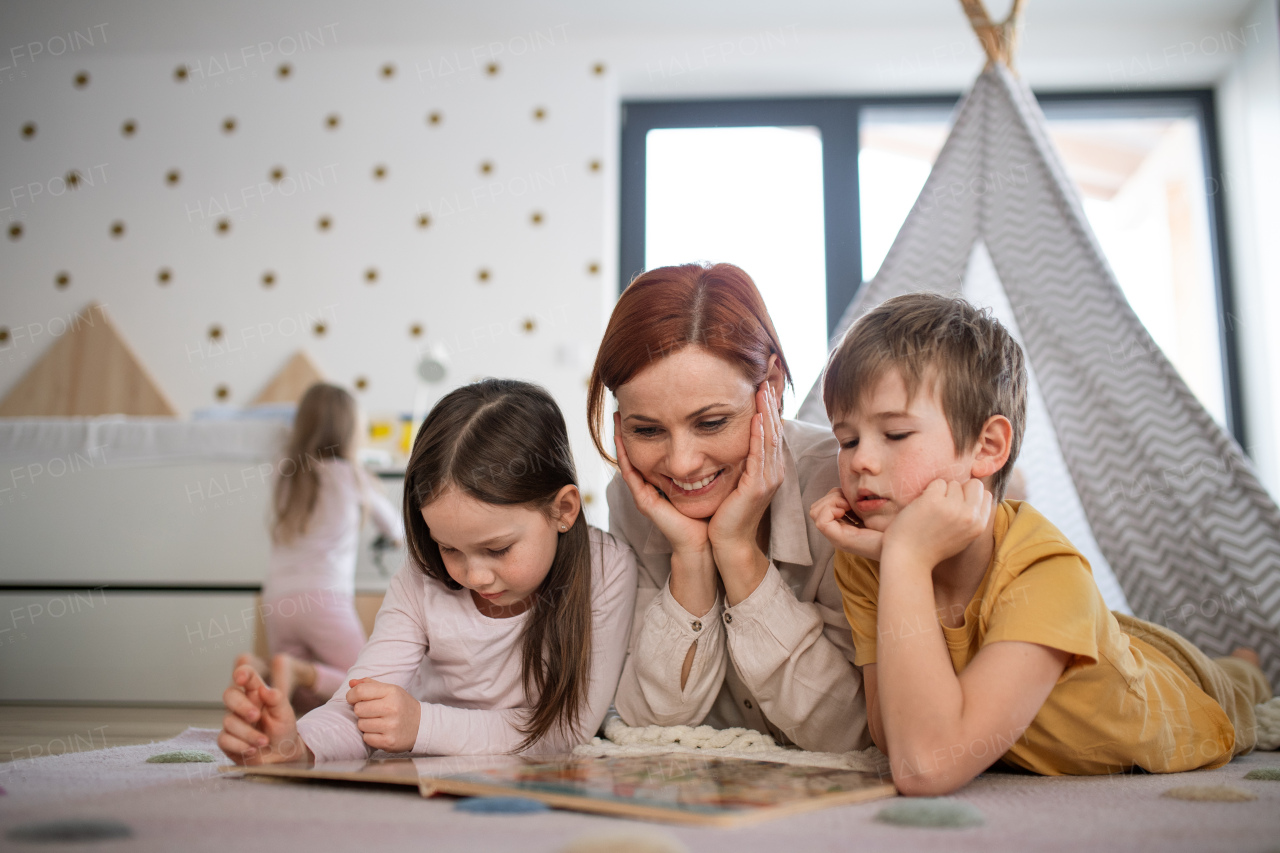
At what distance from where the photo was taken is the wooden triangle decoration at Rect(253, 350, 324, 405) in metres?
3.55

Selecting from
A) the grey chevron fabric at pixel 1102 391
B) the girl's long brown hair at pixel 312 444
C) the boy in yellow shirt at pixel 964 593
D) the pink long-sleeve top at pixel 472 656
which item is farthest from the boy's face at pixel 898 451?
the girl's long brown hair at pixel 312 444

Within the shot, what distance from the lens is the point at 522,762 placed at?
35.3 inches

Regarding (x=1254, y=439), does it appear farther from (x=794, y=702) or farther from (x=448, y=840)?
(x=448, y=840)

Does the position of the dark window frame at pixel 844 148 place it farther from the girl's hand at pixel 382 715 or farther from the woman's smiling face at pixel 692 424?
the girl's hand at pixel 382 715

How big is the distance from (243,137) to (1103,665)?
3.83 metres

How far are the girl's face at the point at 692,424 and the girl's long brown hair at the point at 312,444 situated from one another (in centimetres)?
145

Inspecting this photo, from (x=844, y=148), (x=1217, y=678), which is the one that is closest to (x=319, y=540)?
(x=1217, y=678)

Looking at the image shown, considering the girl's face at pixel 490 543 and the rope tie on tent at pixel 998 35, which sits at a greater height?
the rope tie on tent at pixel 998 35

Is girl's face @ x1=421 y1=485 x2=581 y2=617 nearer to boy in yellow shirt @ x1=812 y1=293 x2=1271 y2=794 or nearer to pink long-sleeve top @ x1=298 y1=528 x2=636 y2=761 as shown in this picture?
pink long-sleeve top @ x1=298 y1=528 x2=636 y2=761

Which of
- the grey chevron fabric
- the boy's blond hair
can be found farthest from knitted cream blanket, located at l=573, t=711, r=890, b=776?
the grey chevron fabric

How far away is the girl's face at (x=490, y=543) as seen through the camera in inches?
41.4

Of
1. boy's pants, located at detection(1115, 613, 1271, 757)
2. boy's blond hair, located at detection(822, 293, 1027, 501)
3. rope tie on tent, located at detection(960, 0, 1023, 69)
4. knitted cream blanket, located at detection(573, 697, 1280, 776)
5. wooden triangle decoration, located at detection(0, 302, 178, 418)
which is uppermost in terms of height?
rope tie on tent, located at detection(960, 0, 1023, 69)

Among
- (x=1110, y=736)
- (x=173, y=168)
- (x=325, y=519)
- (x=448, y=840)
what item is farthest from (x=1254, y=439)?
(x=173, y=168)

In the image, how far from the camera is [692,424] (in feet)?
3.54
